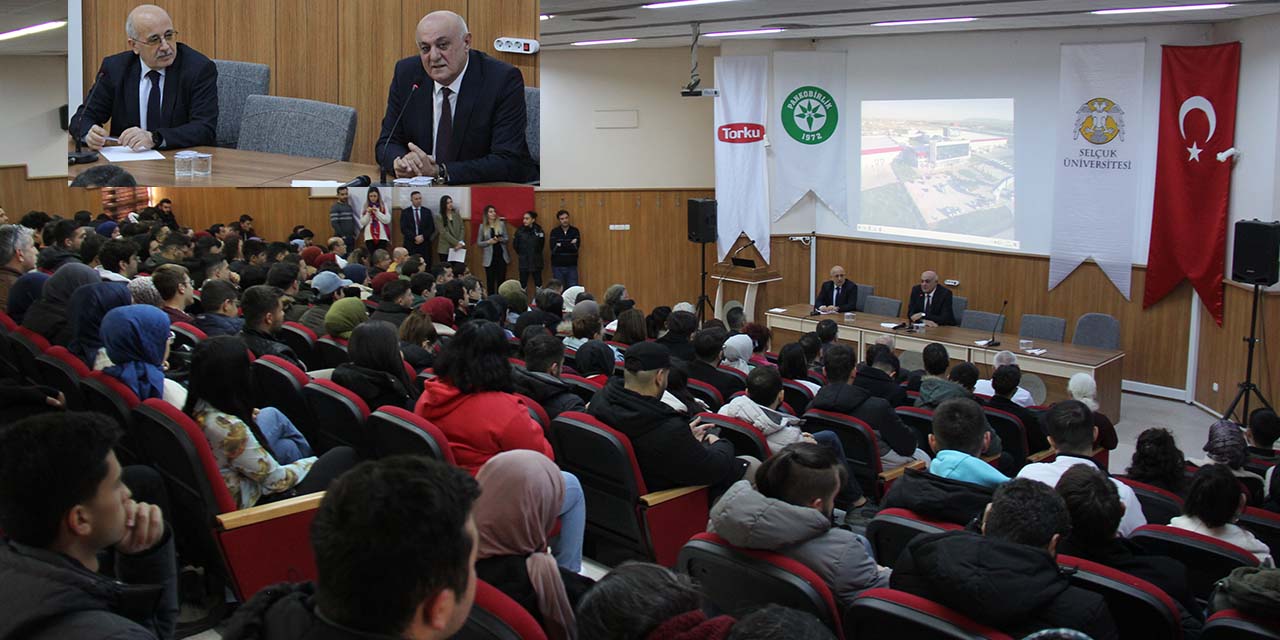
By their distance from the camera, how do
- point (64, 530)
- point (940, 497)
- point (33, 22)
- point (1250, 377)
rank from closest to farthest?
1. point (64, 530)
2. point (940, 497)
3. point (33, 22)
4. point (1250, 377)

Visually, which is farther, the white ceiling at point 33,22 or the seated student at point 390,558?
the white ceiling at point 33,22

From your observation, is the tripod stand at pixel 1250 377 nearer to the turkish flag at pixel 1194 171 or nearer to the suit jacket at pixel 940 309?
the turkish flag at pixel 1194 171

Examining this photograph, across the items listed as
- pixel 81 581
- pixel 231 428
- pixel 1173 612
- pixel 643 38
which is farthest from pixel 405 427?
pixel 643 38

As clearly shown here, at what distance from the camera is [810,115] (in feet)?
37.6

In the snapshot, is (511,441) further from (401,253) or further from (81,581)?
(401,253)

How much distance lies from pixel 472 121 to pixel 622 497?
60.2 inches

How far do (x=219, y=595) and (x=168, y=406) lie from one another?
0.72 meters

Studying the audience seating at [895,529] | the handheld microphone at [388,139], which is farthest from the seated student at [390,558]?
the handheld microphone at [388,139]

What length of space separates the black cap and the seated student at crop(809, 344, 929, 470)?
4.77 feet

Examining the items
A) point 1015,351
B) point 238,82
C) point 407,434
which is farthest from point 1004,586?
point 1015,351

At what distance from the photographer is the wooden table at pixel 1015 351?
26.8 ft

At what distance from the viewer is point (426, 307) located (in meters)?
6.25

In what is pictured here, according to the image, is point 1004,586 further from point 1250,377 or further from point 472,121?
point 1250,377

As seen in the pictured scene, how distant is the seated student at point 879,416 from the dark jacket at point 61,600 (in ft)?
12.0
